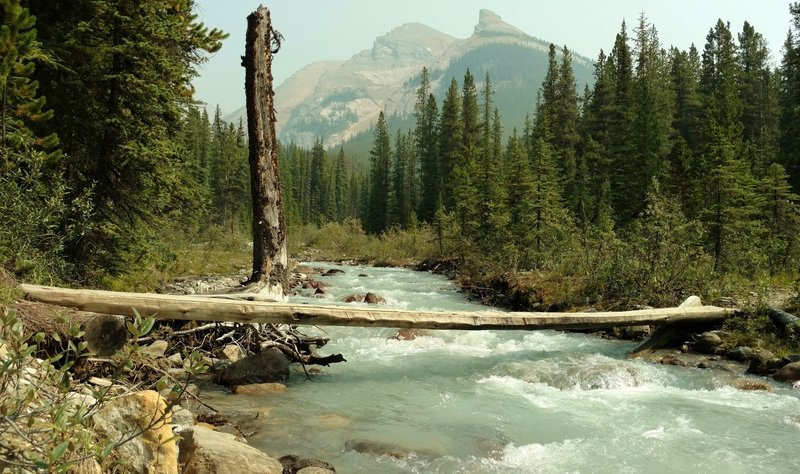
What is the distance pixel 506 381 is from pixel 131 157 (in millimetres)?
8225

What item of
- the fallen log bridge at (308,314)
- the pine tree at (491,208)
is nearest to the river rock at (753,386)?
the fallen log bridge at (308,314)

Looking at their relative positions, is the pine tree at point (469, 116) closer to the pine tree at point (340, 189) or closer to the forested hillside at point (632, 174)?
the forested hillside at point (632, 174)

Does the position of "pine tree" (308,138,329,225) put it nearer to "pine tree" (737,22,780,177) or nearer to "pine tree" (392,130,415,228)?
"pine tree" (392,130,415,228)

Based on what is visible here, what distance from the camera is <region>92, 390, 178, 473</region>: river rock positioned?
10.1ft

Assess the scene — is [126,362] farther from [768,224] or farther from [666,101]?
[666,101]

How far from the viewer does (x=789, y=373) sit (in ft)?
25.6

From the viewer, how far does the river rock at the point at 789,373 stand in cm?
778

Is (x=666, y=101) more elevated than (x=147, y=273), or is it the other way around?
(x=666, y=101)

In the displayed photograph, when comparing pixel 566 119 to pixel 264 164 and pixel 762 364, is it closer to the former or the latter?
pixel 762 364

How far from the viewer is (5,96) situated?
745 centimetres

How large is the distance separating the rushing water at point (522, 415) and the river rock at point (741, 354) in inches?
38.8

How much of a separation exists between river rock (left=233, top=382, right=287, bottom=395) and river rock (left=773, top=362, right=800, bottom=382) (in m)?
7.51

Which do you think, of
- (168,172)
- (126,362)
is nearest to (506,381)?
(126,362)

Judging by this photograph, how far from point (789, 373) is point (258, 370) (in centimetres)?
801
